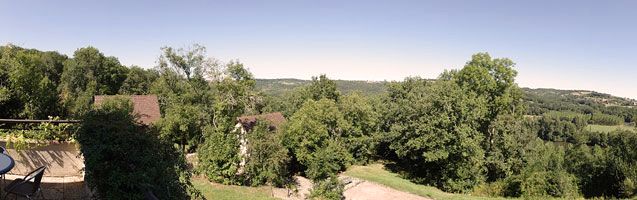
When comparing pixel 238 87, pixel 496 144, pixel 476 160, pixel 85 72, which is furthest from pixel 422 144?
A: pixel 85 72

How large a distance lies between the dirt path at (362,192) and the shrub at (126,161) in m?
15.1

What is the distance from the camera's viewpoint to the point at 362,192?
25688 millimetres

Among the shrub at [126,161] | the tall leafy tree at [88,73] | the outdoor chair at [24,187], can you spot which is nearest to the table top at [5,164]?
the outdoor chair at [24,187]

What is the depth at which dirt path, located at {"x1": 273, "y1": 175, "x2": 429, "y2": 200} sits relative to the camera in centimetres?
2355

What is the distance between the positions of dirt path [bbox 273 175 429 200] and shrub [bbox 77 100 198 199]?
49.5 feet

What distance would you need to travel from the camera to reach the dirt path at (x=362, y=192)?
23.5 meters

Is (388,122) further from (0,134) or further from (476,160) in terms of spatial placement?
(0,134)

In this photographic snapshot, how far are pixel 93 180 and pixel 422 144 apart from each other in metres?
28.2

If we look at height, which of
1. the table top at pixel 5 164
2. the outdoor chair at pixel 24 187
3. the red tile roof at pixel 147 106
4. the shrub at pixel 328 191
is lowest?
the shrub at pixel 328 191

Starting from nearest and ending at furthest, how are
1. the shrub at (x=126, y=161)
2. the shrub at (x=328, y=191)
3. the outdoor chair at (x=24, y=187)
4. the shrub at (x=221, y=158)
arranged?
the shrub at (x=126, y=161), the outdoor chair at (x=24, y=187), the shrub at (x=328, y=191), the shrub at (x=221, y=158)

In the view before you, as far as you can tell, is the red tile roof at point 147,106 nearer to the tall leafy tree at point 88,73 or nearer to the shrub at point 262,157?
the shrub at point 262,157

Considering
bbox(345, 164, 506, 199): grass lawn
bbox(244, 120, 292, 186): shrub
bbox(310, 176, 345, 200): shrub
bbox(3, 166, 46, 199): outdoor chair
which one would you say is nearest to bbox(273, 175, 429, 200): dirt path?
bbox(345, 164, 506, 199): grass lawn

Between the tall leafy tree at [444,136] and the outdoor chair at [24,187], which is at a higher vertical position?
the outdoor chair at [24,187]

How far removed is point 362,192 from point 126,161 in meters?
20.8
